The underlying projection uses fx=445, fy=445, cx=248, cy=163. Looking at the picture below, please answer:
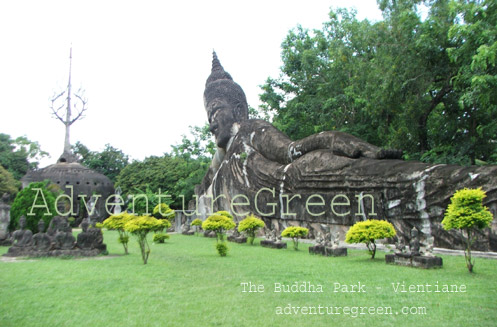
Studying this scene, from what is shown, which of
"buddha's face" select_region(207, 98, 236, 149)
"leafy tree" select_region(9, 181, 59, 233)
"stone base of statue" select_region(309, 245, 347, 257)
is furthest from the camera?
"buddha's face" select_region(207, 98, 236, 149)

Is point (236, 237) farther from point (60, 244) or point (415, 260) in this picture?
point (415, 260)

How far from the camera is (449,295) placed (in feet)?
16.9

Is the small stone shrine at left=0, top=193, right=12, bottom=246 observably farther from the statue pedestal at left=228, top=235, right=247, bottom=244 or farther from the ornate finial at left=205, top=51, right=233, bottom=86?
the ornate finial at left=205, top=51, right=233, bottom=86

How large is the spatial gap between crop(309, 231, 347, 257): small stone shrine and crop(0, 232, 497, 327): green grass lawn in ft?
1.23

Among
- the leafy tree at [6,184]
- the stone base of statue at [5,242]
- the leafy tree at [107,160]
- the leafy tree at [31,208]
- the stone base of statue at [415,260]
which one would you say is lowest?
the stone base of statue at [415,260]

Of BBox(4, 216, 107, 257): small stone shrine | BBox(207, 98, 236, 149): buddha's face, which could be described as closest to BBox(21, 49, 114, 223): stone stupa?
BBox(207, 98, 236, 149): buddha's face

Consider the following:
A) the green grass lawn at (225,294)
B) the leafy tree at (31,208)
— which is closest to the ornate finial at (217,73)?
the leafy tree at (31,208)

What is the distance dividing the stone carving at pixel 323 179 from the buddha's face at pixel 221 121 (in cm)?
4

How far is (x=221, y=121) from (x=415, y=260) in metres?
11.6

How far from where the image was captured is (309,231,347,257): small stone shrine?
8906mm

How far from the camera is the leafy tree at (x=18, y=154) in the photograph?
33281 mm

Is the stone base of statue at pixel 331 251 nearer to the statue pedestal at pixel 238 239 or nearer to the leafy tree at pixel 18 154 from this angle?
the statue pedestal at pixel 238 239

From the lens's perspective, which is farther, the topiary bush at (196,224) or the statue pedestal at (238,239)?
the topiary bush at (196,224)

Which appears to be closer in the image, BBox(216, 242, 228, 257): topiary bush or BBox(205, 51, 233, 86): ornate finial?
BBox(216, 242, 228, 257): topiary bush
